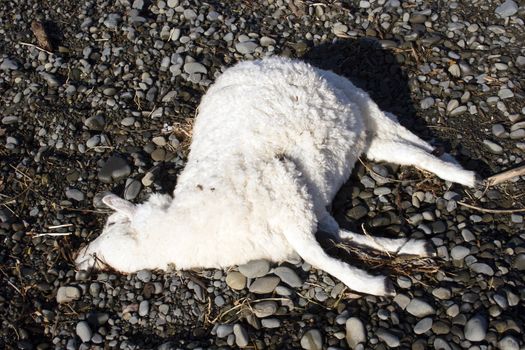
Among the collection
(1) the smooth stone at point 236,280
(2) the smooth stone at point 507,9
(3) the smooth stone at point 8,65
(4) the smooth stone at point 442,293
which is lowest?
(3) the smooth stone at point 8,65

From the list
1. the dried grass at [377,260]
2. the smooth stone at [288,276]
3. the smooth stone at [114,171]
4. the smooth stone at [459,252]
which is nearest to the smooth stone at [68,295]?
the smooth stone at [114,171]

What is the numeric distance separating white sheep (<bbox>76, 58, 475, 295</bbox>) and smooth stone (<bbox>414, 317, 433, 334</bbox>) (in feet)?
0.95

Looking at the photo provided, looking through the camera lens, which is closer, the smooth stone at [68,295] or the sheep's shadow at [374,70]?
the smooth stone at [68,295]

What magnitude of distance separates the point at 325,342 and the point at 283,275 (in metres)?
0.62

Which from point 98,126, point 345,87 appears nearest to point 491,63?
point 345,87

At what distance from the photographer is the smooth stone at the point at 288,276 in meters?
4.56

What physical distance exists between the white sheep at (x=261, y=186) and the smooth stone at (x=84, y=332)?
489 mm

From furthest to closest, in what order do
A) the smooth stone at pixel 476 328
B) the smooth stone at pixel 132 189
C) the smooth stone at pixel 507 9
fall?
the smooth stone at pixel 507 9 → the smooth stone at pixel 132 189 → the smooth stone at pixel 476 328

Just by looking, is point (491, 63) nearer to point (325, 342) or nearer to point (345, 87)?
point (345, 87)

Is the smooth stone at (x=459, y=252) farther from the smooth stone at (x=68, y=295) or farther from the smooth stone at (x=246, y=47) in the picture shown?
the smooth stone at (x=246, y=47)

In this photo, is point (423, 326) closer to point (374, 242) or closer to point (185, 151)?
point (374, 242)

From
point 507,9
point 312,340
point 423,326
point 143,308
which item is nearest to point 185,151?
point 143,308

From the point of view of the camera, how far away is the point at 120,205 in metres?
5.01

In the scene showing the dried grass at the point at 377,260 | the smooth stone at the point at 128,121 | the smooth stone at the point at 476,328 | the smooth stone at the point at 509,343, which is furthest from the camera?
the smooth stone at the point at 128,121
